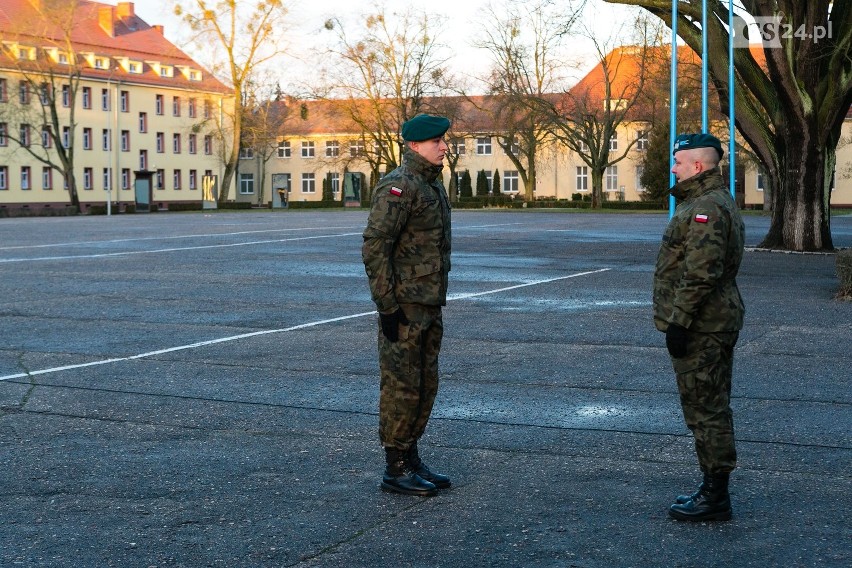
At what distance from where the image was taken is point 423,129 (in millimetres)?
6211

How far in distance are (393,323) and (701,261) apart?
1.47m

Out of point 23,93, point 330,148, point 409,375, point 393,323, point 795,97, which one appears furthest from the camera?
point 330,148

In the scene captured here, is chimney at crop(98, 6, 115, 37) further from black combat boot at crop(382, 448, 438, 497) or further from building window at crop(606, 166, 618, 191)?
black combat boot at crop(382, 448, 438, 497)

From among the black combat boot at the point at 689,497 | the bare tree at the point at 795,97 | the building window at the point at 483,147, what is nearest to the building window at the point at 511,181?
the building window at the point at 483,147

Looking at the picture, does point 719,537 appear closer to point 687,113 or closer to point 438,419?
point 438,419

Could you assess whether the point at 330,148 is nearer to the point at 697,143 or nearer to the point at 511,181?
the point at 511,181

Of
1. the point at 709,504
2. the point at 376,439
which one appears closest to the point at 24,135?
the point at 376,439

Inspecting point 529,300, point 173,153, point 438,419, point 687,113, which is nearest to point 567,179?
point 173,153

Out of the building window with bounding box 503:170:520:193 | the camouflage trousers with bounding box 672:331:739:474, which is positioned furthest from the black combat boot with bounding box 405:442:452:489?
the building window with bounding box 503:170:520:193

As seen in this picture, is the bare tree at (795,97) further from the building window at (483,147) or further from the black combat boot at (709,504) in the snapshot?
the building window at (483,147)

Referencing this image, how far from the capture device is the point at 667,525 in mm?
5590

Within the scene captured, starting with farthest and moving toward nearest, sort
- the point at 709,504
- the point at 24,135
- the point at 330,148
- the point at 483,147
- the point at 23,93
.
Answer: the point at 330,148 → the point at 483,147 → the point at 24,135 → the point at 23,93 → the point at 709,504

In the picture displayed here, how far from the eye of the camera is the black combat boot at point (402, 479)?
6.13 m

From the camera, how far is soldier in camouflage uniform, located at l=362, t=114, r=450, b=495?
6.12 meters
